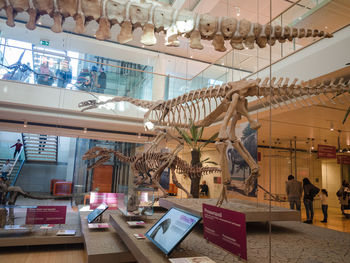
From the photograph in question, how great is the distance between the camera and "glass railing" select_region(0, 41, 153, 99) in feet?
25.8

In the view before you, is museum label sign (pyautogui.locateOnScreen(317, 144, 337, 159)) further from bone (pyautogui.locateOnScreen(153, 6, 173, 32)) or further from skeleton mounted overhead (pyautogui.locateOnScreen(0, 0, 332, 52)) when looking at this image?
bone (pyautogui.locateOnScreen(153, 6, 173, 32))

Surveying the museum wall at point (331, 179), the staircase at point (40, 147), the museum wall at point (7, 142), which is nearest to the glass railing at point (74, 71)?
the museum wall at point (7, 142)

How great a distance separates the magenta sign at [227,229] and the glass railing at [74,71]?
7185 millimetres

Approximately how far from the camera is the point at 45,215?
5.11 meters

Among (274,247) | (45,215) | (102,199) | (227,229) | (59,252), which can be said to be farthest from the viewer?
(102,199)

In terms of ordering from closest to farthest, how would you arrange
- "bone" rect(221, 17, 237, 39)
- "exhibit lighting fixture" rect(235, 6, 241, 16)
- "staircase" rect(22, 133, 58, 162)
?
"bone" rect(221, 17, 237, 39), "exhibit lighting fixture" rect(235, 6, 241, 16), "staircase" rect(22, 133, 58, 162)

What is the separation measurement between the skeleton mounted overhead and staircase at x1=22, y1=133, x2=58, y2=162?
813 centimetres

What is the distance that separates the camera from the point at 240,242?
2350 millimetres

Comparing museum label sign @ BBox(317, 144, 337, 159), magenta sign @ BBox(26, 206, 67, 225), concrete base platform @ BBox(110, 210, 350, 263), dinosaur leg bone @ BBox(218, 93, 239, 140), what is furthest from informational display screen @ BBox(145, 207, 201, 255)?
magenta sign @ BBox(26, 206, 67, 225)

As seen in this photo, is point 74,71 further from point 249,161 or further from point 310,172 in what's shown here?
point 310,172

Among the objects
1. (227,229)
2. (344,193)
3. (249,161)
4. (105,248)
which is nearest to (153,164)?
(105,248)

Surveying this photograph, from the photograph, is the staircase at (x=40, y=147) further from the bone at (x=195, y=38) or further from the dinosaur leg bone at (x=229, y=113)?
the bone at (x=195, y=38)

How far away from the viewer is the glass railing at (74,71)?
7867 mm

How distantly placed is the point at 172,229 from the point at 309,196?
2948 mm
